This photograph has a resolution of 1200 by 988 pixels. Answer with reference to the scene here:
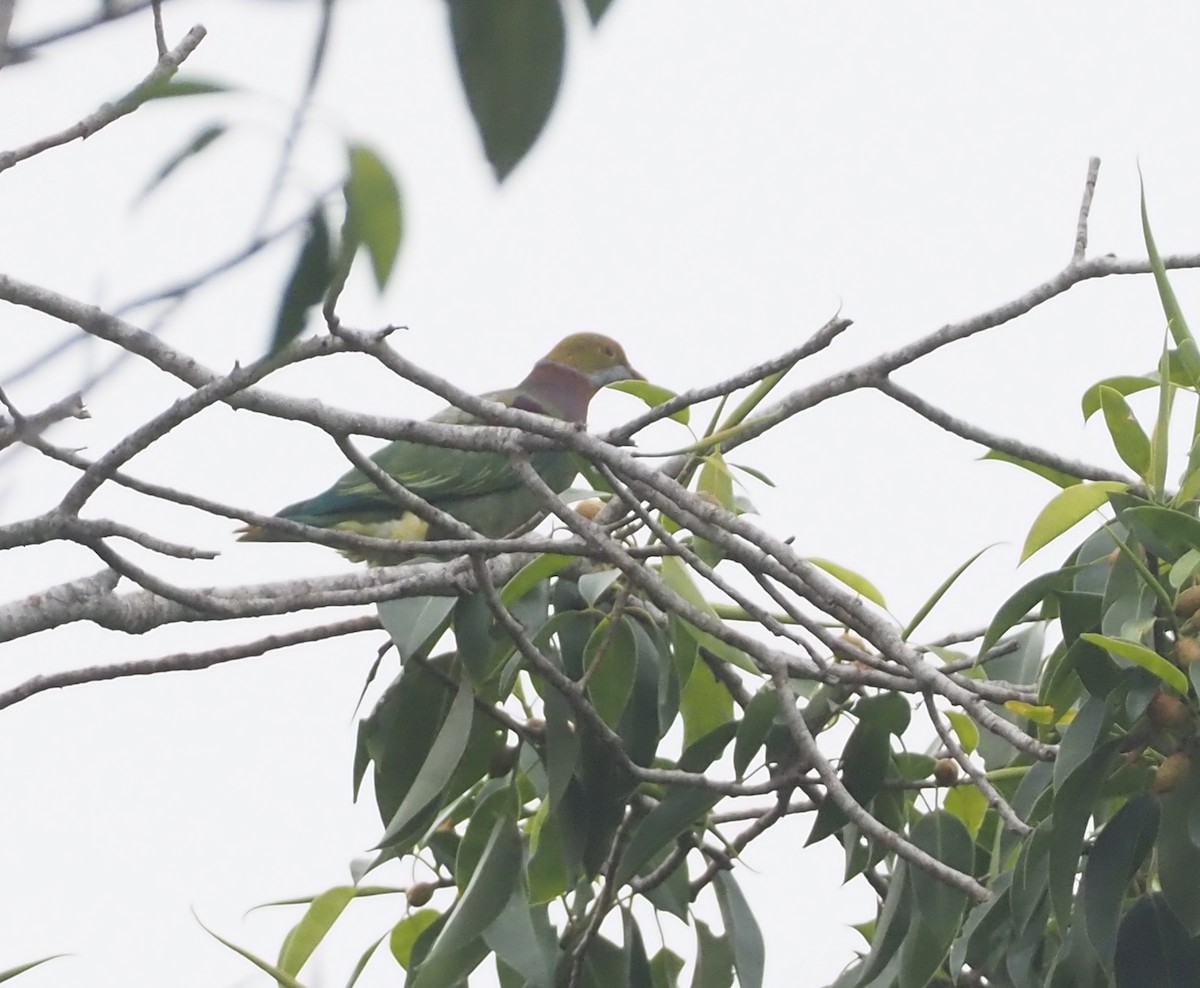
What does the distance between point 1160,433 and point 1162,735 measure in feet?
1.10

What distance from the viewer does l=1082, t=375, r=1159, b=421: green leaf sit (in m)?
1.74

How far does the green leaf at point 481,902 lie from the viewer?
1.67 meters

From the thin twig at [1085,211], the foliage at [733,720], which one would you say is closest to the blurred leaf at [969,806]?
the foliage at [733,720]

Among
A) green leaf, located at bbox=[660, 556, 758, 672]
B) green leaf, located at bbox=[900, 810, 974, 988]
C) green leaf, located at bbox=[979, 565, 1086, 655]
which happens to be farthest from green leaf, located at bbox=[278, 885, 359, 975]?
green leaf, located at bbox=[979, 565, 1086, 655]

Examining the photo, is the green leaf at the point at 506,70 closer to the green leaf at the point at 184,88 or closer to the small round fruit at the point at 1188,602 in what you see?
the green leaf at the point at 184,88

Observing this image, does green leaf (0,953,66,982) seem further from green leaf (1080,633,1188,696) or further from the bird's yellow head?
the bird's yellow head

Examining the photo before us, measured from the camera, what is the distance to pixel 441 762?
171 centimetres

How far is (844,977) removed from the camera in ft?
6.16

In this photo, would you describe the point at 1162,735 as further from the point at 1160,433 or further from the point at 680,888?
the point at 680,888

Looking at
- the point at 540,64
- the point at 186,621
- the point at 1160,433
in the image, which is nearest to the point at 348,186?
the point at 540,64

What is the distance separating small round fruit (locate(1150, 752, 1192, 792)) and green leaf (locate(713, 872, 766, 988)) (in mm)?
657

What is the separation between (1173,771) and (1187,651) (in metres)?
0.12

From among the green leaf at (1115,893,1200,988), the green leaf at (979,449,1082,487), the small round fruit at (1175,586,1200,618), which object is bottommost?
the green leaf at (1115,893,1200,988)

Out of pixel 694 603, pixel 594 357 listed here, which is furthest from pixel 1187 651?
pixel 594 357
